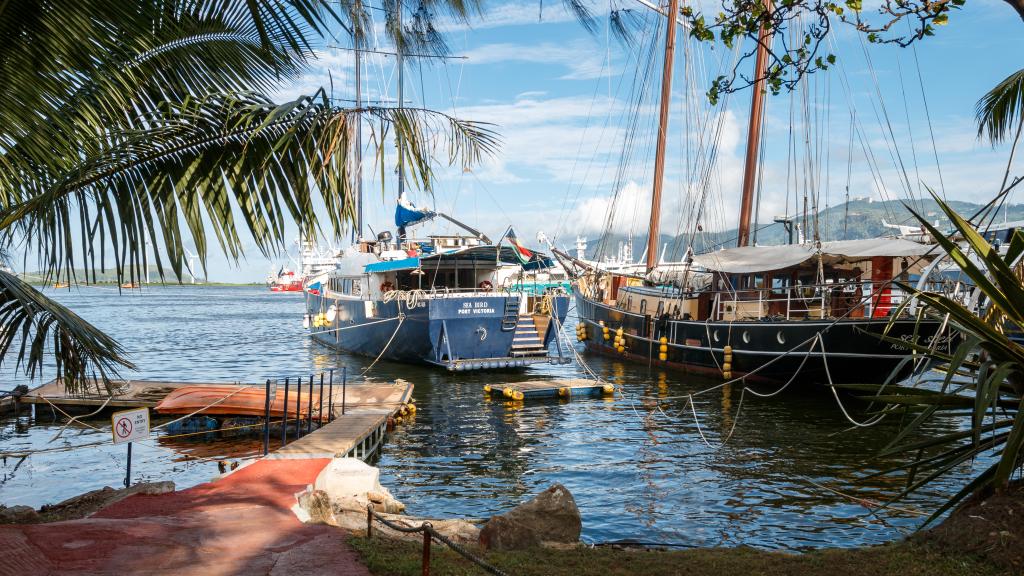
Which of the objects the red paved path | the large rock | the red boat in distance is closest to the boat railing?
the large rock

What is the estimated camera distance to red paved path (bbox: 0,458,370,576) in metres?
6.61

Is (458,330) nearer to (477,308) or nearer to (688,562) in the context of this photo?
(477,308)

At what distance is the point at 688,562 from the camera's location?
674 centimetres

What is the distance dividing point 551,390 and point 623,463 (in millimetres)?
8111

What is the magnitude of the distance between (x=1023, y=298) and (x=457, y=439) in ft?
42.4

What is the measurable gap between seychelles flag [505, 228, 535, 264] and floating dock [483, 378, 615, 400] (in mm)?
5527

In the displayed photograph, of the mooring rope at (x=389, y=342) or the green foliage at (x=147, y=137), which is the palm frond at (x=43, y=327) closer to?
the green foliage at (x=147, y=137)

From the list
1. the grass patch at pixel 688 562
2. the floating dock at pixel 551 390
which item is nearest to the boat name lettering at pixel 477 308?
the floating dock at pixel 551 390

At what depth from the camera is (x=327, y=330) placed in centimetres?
3847

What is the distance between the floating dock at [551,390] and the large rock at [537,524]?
44.8 ft

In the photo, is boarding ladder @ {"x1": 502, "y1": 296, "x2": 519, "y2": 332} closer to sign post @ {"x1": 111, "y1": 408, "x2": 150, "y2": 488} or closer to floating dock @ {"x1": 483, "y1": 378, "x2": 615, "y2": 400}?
floating dock @ {"x1": 483, "y1": 378, "x2": 615, "y2": 400}

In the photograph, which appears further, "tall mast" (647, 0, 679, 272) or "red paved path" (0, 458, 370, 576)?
"tall mast" (647, 0, 679, 272)

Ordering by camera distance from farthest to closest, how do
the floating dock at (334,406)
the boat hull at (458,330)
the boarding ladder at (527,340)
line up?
the boarding ladder at (527,340) → the boat hull at (458,330) → the floating dock at (334,406)

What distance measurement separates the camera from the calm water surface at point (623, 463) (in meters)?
11.5
